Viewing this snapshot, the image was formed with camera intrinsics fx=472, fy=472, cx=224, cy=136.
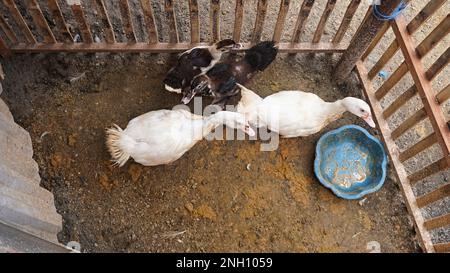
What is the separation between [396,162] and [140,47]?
2.69 metres

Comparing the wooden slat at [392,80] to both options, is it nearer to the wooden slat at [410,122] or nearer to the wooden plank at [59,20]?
the wooden slat at [410,122]

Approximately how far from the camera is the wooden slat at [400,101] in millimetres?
4111

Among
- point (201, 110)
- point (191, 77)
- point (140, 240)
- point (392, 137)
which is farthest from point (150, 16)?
point (392, 137)

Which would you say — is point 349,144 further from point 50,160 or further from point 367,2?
point 50,160

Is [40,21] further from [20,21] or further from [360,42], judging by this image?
[360,42]

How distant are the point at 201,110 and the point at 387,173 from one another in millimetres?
1915

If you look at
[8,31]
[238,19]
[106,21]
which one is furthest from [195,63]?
[8,31]

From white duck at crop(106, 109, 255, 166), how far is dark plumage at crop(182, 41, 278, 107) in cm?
33

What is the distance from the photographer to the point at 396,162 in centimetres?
445

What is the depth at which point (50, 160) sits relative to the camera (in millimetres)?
4355

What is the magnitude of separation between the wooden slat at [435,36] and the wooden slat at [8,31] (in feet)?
11.8

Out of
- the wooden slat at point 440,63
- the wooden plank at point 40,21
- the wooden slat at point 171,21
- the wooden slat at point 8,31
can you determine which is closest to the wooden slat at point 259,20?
the wooden slat at point 171,21

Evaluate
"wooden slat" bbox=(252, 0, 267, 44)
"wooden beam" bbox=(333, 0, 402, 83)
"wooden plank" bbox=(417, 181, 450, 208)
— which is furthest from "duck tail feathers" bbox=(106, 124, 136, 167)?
"wooden plank" bbox=(417, 181, 450, 208)

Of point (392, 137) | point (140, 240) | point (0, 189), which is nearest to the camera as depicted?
point (0, 189)
